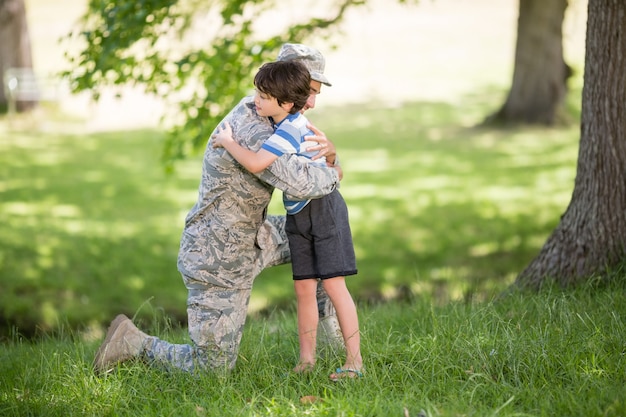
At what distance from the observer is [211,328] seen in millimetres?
4078

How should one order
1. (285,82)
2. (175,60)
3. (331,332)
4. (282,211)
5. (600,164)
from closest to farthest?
1. (285,82)
2. (331,332)
3. (600,164)
4. (175,60)
5. (282,211)

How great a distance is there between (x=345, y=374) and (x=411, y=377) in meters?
0.32

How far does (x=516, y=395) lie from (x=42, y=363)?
2.49m

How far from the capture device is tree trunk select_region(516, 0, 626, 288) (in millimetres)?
5148

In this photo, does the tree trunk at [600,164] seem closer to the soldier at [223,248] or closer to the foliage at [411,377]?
the foliage at [411,377]

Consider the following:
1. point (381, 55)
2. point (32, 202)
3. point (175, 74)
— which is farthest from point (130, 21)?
point (381, 55)

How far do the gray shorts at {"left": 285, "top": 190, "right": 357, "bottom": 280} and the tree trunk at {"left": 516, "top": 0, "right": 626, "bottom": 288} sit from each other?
6.22 ft

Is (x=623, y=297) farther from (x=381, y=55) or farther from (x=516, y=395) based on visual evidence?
(x=381, y=55)

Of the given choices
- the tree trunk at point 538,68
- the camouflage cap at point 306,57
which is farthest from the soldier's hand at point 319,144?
the tree trunk at point 538,68

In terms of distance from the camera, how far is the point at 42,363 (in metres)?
4.34

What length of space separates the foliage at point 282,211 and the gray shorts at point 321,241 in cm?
205

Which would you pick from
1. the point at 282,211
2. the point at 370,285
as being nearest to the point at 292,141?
the point at 370,285

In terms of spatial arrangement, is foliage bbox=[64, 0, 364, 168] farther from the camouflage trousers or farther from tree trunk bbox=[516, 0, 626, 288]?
the camouflage trousers

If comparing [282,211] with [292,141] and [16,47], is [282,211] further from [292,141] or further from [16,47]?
[16,47]
